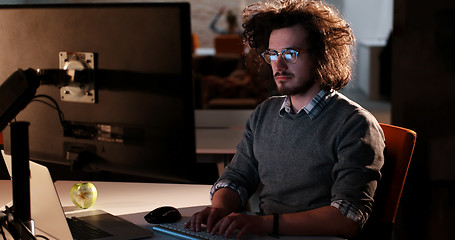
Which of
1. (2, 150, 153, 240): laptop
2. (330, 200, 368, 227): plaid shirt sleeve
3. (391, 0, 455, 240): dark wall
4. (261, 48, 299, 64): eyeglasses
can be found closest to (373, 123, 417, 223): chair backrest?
(330, 200, 368, 227): plaid shirt sleeve

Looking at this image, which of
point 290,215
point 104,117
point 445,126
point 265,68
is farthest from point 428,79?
point 104,117

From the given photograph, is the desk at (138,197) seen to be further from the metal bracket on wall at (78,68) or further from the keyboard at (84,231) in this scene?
the metal bracket on wall at (78,68)

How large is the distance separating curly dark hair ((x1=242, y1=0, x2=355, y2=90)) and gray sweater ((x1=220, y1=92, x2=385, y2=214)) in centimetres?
9

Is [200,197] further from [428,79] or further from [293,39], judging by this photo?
[428,79]

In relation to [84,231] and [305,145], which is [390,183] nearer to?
[305,145]

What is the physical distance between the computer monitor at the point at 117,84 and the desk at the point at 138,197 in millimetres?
391

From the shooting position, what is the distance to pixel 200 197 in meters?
1.91

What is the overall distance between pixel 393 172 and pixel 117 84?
34.7 inches

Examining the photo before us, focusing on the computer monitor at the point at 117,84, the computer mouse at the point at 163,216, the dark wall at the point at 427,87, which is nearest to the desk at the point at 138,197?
the computer mouse at the point at 163,216

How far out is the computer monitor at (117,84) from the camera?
1189 millimetres

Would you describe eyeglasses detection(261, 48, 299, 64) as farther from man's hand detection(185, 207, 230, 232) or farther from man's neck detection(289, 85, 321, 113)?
man's hand detection(185, 207, 230, 232)

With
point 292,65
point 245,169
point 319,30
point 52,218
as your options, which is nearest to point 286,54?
point 292,65

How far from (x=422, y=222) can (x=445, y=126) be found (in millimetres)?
1083

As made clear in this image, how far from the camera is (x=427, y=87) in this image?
4.52 metres
